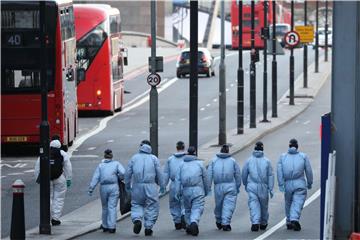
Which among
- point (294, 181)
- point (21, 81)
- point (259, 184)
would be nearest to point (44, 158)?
point (259, 184)

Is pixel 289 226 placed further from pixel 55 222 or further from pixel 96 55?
pixel 96 55

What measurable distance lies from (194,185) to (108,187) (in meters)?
1.53

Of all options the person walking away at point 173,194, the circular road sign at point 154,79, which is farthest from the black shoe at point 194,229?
the circular road sign at point 154,79

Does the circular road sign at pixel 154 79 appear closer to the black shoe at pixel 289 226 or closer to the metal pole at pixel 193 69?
the metal pole at pixel 193 69

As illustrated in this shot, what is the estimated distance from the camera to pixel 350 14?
54.6ft

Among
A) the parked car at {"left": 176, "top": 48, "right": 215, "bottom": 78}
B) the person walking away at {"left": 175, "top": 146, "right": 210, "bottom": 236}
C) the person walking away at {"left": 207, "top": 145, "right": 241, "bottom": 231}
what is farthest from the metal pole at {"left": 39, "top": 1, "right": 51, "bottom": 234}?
the parked car at {"left": 176, "top": 48, "right": 215, "bottom": 78}

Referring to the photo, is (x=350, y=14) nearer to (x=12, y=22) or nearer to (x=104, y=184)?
(x=104, y=184)

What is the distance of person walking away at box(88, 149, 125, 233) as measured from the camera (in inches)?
854

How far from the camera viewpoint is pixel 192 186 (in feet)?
71.1

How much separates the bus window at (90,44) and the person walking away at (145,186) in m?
24.9

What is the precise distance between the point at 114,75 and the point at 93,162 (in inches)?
587

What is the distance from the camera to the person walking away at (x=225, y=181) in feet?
71.6

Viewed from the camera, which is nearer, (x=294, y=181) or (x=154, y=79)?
(x=294, y=181)

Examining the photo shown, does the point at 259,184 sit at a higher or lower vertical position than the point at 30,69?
lower
